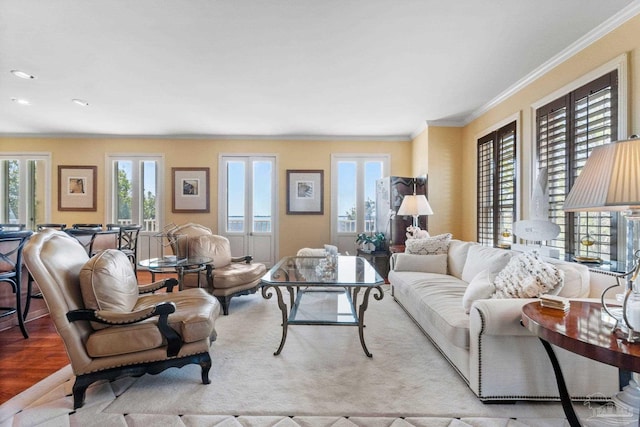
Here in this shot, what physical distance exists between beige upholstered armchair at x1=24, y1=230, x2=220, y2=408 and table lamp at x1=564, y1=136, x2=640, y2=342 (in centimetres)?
220

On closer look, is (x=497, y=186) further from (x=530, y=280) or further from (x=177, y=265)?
(x=177, y=265)

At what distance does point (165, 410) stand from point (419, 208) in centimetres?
377

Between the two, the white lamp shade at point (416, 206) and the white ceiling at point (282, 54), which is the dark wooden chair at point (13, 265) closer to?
the white ceiling at point (282, 54)

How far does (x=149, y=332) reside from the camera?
191 centimetres

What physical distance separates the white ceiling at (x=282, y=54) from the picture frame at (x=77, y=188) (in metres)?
1.34

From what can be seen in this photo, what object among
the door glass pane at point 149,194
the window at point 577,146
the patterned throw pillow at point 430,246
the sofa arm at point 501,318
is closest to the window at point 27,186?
the door glass pane at point 149,194

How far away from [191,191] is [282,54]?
3.91m

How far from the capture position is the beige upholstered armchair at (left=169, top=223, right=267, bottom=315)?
11.5 feet

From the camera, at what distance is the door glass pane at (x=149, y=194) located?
19.7 feet

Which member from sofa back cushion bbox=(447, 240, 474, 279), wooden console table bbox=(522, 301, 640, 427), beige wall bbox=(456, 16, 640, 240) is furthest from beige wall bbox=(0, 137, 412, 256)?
wooden console table bbox=(522, 301, 640, 427)

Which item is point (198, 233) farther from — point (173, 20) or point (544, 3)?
point (544, 3)

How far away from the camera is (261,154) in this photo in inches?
236

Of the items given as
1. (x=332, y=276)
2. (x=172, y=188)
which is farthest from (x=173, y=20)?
(x=172, y=188)

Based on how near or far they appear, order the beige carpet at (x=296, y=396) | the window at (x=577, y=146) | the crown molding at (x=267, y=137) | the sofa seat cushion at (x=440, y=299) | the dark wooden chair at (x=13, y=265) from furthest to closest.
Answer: the crown molding at (x=267, y=137)
the dark wooden chair at (x=13, y=265)
the window at (x=577, y=146)
the sofa seat cushion at (x=440, y=299)
the beige carpet at (x=296, y=396)
